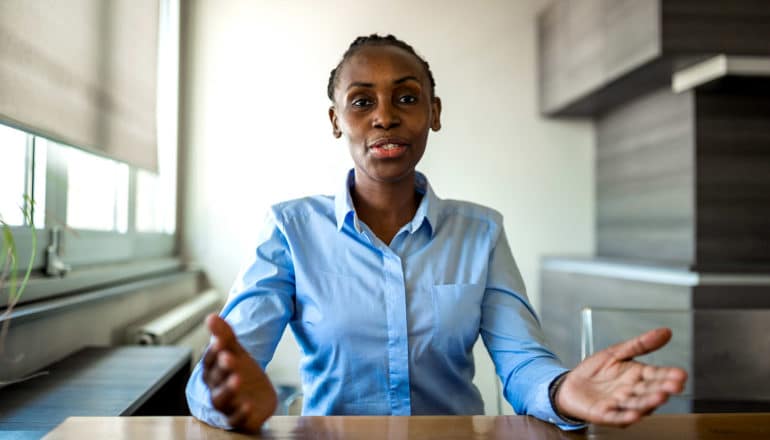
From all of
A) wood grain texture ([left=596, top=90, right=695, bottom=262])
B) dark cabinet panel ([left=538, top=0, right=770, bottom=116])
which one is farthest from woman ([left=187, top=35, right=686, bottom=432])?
wood grain texture ([left=596, top=90, right=695, bottom=262])

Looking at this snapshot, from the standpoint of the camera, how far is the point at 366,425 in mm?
862

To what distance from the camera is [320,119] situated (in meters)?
4.03

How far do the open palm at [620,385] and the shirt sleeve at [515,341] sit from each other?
64 millimetres

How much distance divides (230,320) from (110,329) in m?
1.31

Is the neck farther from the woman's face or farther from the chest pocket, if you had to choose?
the chest pocket

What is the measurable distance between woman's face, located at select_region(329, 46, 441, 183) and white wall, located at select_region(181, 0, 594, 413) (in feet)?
8.81

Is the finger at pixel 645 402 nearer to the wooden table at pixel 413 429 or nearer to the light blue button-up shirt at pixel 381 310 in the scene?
the wooden table at pixel 413 429

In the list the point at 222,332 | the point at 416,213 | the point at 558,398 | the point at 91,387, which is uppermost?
the point at 416,213

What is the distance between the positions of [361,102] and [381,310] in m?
0.39

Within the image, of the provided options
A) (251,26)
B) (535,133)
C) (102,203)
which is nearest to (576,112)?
(535,133)

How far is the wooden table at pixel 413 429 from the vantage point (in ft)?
2.70

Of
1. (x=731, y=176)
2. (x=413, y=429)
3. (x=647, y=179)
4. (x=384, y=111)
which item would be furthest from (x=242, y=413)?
(x=647, y=179)

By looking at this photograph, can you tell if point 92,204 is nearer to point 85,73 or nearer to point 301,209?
point 85,73

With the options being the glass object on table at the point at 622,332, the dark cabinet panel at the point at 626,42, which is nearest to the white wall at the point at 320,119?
the dark cabinet panel at the point at 626,42
